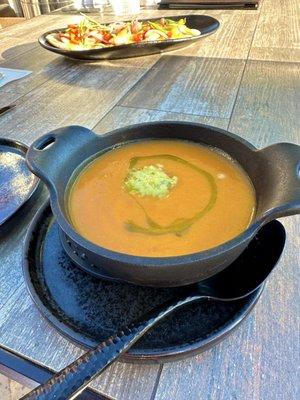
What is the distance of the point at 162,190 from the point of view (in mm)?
603

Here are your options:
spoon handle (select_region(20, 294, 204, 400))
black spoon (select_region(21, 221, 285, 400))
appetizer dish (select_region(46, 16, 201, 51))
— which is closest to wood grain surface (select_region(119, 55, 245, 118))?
appetizer dish (select_region(46, 16, 201, 51))

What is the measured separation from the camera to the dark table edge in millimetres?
462

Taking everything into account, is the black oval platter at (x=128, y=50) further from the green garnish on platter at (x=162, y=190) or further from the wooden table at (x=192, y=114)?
the green garnish on platter at (x=162, y=190)

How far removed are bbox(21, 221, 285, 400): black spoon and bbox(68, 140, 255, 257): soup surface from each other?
2.2 inches

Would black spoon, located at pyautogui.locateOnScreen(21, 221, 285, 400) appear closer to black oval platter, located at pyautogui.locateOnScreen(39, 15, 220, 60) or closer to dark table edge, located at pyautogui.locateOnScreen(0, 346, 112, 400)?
dark table edge, located at pyautogui.locateOnScreen(0, 346, 112, 400)

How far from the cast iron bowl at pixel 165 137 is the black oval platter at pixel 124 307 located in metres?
0.03

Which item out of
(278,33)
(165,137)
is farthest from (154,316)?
(278,33)

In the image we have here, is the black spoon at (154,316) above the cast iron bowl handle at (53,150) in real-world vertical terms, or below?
below

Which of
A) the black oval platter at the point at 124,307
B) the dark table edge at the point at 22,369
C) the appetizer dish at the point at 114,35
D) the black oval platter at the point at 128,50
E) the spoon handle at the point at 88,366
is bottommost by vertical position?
the dark table edge at the point at 22,369

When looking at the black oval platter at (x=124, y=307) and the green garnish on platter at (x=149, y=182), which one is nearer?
the black oval platter at (x=124, y=307)

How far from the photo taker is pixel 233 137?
60 cm

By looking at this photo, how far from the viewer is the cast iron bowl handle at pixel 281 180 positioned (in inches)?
16.4

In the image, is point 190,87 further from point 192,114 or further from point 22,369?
point 22,369

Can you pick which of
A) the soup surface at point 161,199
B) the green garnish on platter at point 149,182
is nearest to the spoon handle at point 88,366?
the soup surface at point 161,199
